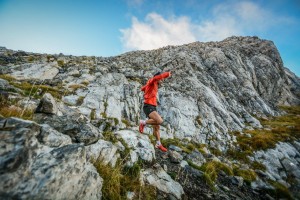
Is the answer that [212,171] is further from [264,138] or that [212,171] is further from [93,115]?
[264,138]

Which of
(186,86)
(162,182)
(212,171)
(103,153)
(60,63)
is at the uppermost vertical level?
(186,86)

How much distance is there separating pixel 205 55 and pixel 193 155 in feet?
99.0

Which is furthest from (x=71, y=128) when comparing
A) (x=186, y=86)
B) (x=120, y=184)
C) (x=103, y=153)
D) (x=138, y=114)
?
(x=186, y=86)

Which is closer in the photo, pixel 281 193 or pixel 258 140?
pixel 281 193

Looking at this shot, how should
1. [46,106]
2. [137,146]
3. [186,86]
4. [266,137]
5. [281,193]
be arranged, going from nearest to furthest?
1. [46,106]
2. [137,146]
3. [281,193]
4. [266,137]
5. [186,86]

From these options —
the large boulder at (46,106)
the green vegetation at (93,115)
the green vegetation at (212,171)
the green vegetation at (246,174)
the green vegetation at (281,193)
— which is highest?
the large boulder at (46,106)

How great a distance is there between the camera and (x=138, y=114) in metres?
19.9

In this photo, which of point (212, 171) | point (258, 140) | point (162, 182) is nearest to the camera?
point (162, 182)

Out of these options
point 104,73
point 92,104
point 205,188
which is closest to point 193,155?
point 205,188

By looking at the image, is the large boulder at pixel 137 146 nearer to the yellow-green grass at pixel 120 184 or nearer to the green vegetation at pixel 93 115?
the yellow-green grass at pixel 120 184

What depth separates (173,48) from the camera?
41.0 metres

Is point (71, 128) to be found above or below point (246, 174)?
above

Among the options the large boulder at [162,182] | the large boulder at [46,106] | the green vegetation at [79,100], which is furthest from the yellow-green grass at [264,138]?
the large boulder at [46,106]

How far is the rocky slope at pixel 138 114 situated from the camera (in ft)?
13.9
